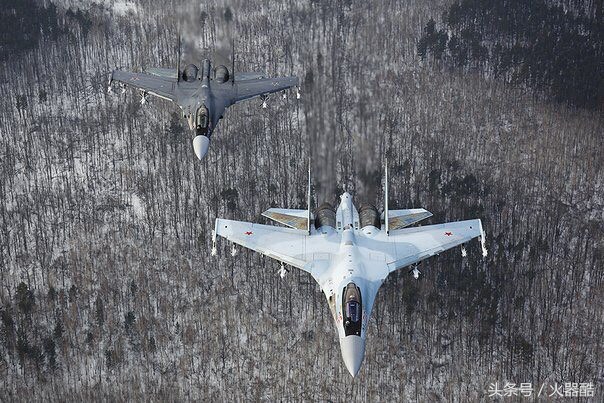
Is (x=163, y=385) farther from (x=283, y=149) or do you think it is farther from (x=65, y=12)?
(x=65, y=12)

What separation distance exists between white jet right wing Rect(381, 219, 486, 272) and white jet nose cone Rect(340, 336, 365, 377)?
→ 8.51 m

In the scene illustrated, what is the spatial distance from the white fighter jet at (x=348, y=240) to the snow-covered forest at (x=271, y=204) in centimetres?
594

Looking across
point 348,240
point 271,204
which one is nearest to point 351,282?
point 348,240

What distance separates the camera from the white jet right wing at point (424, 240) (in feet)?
A: 180

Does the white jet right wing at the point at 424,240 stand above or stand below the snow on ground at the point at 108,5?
below

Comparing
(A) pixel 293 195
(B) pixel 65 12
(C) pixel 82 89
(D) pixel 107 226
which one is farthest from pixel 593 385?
→ (B) pixel 65 12

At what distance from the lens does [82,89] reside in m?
76.9

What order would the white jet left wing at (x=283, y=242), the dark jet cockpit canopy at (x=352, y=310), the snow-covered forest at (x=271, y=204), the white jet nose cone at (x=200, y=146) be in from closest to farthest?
the dark jet cockpit canopy at (x=352, y=310) < the white jet left wing at (x=283, y=242) < the white jet nose cone at (x=200, y=146) < the snow-covered forest at (x=271, y=204)

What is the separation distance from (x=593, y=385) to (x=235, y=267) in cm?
3413

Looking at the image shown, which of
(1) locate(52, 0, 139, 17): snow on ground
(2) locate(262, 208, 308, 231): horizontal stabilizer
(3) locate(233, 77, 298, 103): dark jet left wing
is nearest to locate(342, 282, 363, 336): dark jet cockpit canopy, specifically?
(2) locate(262, 208, 308, 231): horizontal stabilizer

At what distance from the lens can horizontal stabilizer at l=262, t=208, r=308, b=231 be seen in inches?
2234

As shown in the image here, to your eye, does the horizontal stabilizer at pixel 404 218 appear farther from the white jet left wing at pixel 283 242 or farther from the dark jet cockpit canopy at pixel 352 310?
the dark jet cockpit canopy at pixel 352 310

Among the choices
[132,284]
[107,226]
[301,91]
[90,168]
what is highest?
[301,91]

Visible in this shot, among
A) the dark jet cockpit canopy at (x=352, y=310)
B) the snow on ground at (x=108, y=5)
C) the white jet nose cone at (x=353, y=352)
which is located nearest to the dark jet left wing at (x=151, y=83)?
the snow on ground at (x=108, y=5)
